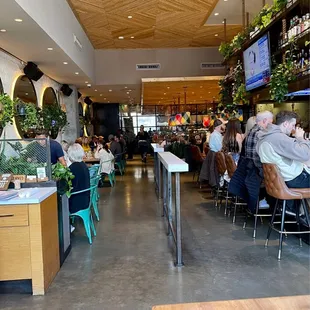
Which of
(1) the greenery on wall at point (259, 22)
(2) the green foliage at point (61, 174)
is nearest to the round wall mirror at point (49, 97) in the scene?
(1) the greenery on wall at point (259, 22)

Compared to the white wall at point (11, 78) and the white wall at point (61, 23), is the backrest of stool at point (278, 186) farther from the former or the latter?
the white wall at point (11, 78)

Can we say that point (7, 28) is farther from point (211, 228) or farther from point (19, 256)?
point (211, 228)

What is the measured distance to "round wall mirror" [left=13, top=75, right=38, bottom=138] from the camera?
7219 mm

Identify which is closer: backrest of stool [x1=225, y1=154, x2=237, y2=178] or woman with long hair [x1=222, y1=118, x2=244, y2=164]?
backrest of stool [x1=225, y1=154, x2=237, y2=178]

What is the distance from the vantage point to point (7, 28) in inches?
210

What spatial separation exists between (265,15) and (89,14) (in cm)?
417

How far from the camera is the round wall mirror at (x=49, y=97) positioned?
9550 millimetres

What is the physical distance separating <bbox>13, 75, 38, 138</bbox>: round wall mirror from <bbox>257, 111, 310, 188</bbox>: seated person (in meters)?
5.01

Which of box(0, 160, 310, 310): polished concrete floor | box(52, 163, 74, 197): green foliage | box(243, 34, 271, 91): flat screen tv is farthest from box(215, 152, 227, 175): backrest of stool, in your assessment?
box(52, 163, 74, 197): green foliage

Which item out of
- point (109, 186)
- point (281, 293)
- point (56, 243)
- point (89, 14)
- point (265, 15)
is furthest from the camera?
point (109, 186)

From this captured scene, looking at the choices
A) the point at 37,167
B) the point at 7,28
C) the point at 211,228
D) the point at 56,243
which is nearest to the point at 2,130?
the point at 7,28

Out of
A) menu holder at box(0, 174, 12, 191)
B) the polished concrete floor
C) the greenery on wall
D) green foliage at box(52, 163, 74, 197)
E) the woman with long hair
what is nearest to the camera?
the polished concrete floor

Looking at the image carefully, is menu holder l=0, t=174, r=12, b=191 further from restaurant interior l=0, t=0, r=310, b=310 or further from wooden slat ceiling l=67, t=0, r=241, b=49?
wooden slat ceiling l=67, t=0, r=241, b=49

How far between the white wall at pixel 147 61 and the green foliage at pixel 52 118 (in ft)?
11.8
